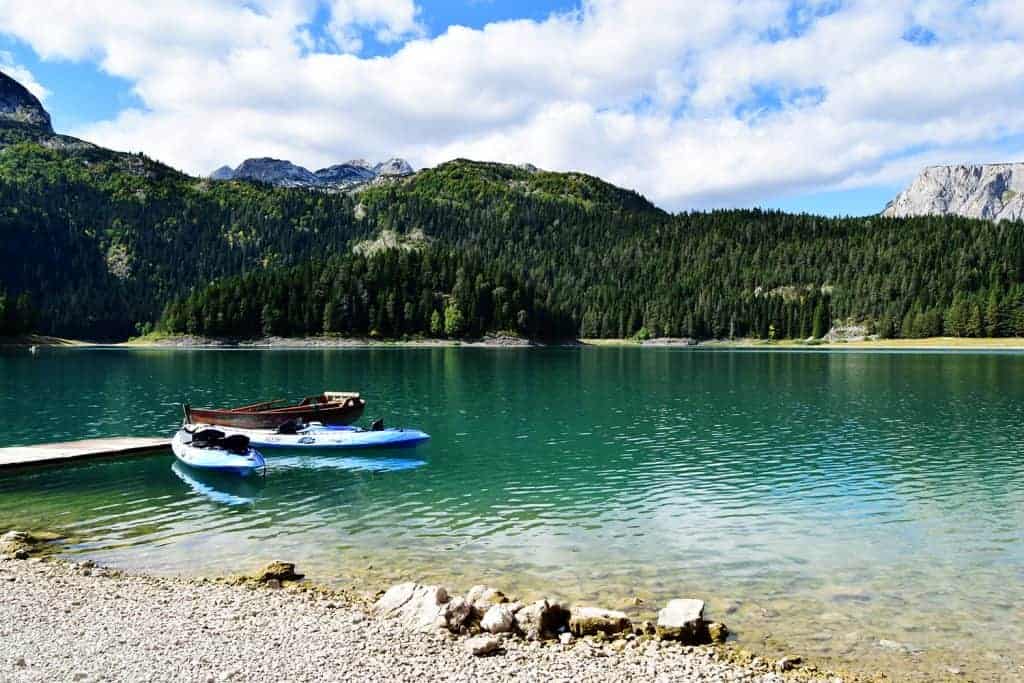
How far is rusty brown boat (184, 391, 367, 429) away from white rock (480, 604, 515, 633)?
31749 millimetres

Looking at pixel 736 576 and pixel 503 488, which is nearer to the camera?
pixel 736 576

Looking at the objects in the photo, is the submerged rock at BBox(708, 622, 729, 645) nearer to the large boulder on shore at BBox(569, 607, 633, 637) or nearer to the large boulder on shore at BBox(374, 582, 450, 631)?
the large boulder on shore at BBox(569, 607, 633, 637)

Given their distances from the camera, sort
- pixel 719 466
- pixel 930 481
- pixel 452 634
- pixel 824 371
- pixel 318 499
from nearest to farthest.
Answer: pixel 452 634 → pixel 318 499 → pixel 930 481 → pixel 719 466 → pixel 824 371

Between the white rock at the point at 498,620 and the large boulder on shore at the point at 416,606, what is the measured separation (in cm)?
91

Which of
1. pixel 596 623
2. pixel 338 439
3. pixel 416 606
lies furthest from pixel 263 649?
pixel 338 439

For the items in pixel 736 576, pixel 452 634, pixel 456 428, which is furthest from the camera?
pixel 456 428

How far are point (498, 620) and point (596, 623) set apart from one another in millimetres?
Result: 2248

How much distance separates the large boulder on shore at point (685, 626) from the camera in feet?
50.9

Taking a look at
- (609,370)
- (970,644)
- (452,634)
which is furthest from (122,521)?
(609,370)

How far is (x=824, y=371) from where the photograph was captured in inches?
4653

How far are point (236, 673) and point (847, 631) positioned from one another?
13719 millimetres

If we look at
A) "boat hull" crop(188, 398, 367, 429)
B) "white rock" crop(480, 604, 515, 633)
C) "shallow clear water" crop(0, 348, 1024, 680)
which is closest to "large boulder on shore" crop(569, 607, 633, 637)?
"white rock" crop(480, 604, 515, 633)

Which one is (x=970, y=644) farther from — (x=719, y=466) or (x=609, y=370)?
(x=609, y=370)

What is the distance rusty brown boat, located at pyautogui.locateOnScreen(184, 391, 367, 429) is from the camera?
1802 inches
